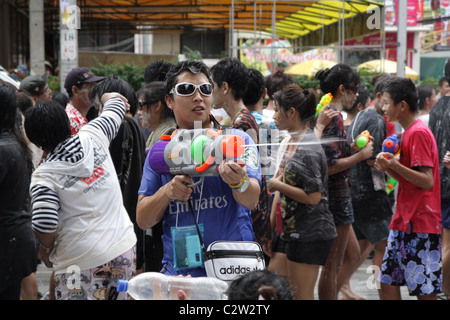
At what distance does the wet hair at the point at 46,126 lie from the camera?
120 inches

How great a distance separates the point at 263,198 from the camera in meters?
3.75

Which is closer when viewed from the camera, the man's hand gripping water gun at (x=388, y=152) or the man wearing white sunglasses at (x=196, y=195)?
the man wearing white sunglasses at (x=196, y=195)

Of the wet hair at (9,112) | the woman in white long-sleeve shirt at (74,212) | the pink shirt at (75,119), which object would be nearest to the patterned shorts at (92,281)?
the woman in white long-sleeve shirt at (74,212)

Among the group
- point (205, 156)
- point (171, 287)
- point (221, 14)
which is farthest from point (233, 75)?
point (221, 14)

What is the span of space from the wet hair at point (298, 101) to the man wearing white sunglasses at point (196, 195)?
1337mm

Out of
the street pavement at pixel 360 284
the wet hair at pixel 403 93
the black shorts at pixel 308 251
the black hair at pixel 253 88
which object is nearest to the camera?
the black shorts at pixel 308 251

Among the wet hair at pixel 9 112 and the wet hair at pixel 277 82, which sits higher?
the wet hair at pixel 277 82

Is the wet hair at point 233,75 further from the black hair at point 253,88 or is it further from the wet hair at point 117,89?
the wet hair at point 117,89

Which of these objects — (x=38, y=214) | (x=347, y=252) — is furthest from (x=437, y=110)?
(x=38, y=214)

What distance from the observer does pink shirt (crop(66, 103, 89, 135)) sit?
427 cm

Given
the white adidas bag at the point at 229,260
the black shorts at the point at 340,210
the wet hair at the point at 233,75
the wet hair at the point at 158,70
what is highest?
the wet hair at the point at 158,70

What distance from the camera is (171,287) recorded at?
2258 mm
